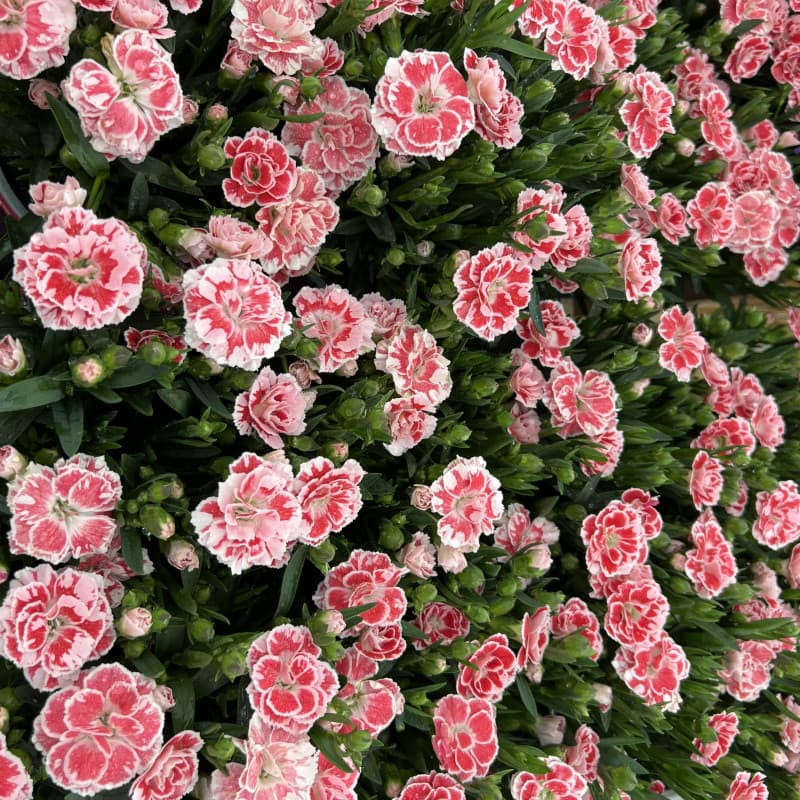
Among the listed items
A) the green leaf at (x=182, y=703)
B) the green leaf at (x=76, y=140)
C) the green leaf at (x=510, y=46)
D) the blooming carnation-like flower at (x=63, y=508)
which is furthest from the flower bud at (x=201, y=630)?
the green leaf at (x=510, y=46)

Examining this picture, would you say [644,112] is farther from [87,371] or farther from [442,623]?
[87,371]

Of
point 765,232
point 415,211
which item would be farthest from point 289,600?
point 765,232

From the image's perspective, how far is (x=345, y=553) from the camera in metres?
1.49

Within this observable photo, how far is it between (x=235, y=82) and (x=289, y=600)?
3.14 feet

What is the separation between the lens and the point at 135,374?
121cm

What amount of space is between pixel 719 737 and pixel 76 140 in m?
1.82

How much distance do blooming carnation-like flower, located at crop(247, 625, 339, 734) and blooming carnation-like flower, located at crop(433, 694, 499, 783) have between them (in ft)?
0.99

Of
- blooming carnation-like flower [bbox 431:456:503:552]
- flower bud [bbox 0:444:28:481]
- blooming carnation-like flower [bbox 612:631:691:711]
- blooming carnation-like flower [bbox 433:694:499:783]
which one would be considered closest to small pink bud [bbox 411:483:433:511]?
blooming carnation-like flower [bbox 431:456:503:552]

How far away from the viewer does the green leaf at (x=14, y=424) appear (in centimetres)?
119

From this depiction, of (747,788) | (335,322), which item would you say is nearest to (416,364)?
(335,322)

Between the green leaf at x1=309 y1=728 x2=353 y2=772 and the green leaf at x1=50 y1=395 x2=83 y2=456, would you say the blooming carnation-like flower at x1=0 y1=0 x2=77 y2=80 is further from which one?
the green leaf at x1=309 y1=728 x2=353 y2=772

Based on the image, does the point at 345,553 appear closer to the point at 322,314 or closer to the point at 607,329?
the point at 322,314

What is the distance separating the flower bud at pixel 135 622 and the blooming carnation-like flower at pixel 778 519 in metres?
1.48

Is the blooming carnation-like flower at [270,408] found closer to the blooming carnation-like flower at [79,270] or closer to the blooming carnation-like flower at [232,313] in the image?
the blooming carnation-like flower at [232,313]
